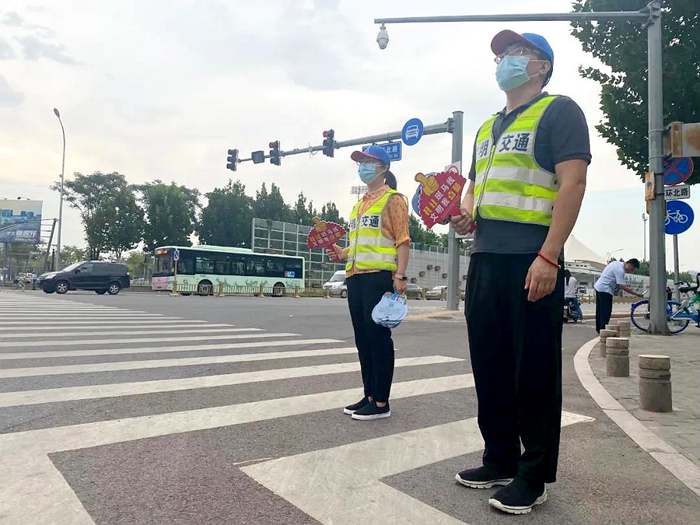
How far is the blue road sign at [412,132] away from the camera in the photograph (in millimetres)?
15859

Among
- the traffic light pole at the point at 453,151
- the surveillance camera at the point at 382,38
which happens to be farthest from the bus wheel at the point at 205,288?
the surveillance camera at the point at 382,38

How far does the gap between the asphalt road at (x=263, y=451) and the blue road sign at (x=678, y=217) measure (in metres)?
5.89

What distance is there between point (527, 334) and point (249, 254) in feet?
102

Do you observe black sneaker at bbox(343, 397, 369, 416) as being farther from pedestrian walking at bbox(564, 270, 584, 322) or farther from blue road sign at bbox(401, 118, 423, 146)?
blue road sign at bbox(401, 118, 423, 146)

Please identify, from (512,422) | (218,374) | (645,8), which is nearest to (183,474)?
(512,422)

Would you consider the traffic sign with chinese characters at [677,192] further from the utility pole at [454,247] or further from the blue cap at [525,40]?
the blue cap at [525,40]

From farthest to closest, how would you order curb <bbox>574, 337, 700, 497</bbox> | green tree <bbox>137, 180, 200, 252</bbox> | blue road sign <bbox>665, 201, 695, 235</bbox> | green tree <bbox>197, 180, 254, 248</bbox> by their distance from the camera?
green tree <bbox>197, 180, 254, 248</bbox> → green tree <bbox>137, 180, 200, 252</bbox> → blue road sign <bbox>665, 201, 695, 235</bbox> → curb <bbox>574, 337, 700, 497</bbox>

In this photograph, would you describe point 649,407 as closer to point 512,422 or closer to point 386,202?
point 512,422

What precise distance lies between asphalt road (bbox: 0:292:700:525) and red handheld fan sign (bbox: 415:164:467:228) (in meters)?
1.24

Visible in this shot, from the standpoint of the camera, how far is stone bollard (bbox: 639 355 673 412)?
4105 millimetres

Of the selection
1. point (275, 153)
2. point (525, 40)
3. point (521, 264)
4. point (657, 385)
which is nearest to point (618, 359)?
point (657, 385)

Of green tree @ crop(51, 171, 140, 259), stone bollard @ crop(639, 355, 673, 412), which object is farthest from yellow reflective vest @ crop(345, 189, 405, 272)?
green tree @ crop(51, 171, 140, 259)

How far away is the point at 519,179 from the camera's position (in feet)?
8.11

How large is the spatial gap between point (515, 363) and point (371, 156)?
6.49 ft
